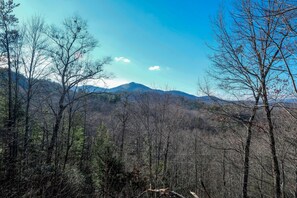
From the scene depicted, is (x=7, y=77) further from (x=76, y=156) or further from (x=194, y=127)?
(x=194, y=127)

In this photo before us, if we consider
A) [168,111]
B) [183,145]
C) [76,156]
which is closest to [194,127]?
[183,145]

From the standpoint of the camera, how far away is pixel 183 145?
2847cm

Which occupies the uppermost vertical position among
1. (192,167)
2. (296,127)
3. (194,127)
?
(296,127)

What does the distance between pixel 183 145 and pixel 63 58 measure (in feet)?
58.5

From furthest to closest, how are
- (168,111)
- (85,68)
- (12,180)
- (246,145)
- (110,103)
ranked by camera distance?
(110,103), (168,111), (85,68), (246,145), (12,180)

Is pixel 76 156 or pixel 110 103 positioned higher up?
pixel 110 103

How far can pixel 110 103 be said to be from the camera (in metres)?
42.3

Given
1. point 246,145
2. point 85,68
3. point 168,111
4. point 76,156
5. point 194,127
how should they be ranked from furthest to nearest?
point 194,127 < point 76,156 < point 168,111 < point 85,68 < point 246,145

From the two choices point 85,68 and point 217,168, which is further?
point 217,168

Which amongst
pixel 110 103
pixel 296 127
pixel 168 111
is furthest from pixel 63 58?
pixel 110 103

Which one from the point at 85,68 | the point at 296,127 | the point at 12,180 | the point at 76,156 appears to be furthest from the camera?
the point at 76,156

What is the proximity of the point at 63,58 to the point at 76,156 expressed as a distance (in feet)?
47.1

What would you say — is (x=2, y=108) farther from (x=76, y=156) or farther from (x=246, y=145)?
(x=246, y=145)

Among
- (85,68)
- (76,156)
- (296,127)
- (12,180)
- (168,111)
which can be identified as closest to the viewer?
(12,180)
